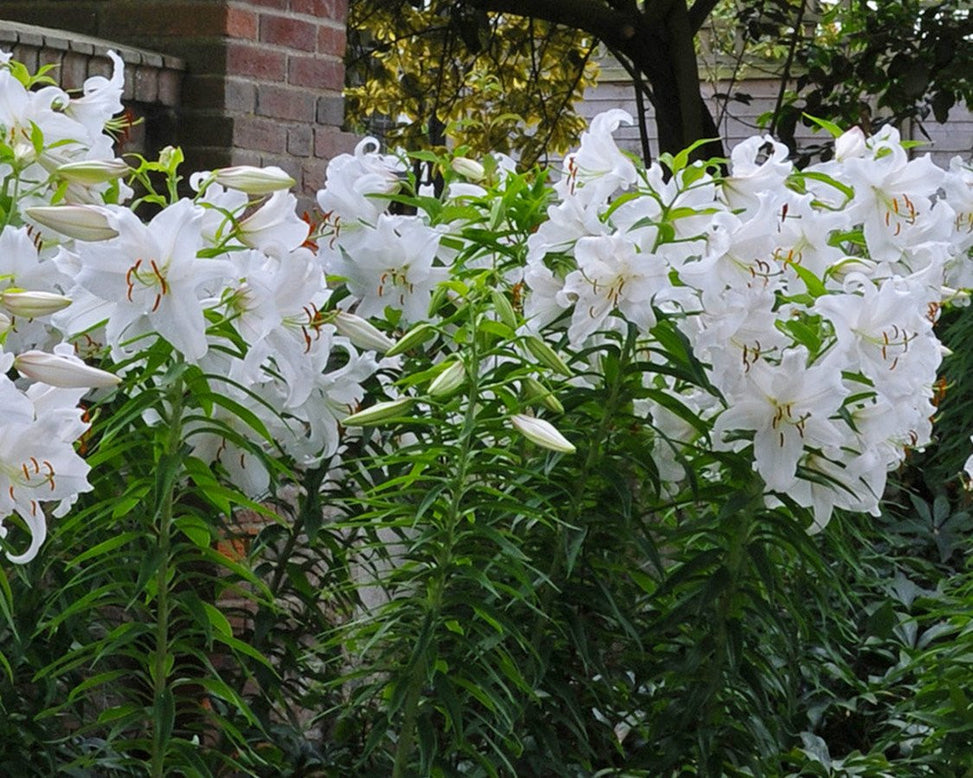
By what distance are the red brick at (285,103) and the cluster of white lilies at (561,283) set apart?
1264 millimetres

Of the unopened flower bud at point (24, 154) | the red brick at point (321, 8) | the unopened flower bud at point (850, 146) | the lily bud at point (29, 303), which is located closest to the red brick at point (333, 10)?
the red brick at point (321, 8)

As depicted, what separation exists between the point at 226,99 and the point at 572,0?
257cm

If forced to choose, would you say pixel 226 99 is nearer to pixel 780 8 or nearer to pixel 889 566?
pixel 889 566

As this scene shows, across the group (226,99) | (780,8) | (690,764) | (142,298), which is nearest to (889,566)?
(690,764)

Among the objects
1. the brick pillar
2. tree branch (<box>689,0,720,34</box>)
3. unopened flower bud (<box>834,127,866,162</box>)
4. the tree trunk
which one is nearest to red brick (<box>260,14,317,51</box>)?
the brick pillar

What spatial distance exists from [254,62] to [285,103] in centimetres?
12

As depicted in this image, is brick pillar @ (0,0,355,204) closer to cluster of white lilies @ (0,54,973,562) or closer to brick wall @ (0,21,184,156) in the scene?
brick wall @ (0,21,184,156)

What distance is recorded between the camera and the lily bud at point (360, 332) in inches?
73.7

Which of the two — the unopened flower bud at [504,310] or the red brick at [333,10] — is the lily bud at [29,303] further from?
the red brick at [333,10]

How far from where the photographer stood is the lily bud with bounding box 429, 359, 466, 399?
5.71 ft

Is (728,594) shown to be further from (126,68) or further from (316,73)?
(316,73)

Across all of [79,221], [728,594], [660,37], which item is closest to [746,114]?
[660,37]

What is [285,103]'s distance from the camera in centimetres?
352

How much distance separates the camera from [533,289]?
201 centimetres
